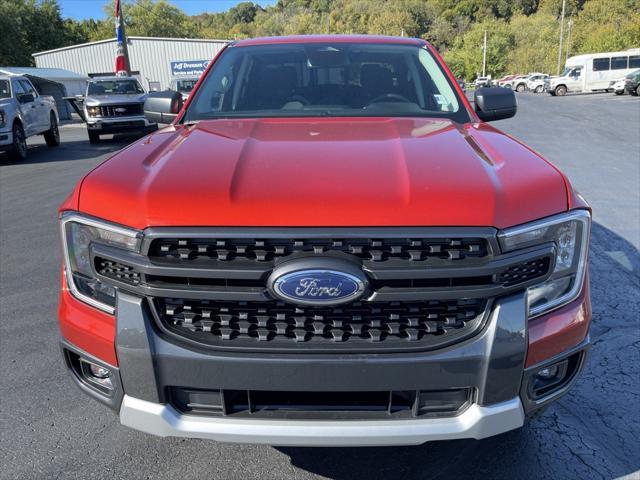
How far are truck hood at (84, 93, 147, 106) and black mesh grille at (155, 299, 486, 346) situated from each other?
14.4m

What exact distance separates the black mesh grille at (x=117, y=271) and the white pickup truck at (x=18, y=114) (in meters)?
11.4

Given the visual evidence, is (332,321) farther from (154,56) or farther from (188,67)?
(154,56)

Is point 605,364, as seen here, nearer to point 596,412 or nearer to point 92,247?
point 596,412

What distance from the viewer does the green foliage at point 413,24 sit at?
4831 centimetres

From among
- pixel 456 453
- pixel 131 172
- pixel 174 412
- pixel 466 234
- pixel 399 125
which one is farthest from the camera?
pixel 399 125

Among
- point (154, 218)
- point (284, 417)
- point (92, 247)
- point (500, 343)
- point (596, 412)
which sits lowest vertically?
point (596, 412)

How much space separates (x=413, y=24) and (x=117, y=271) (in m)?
115

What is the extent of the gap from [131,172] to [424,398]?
135 centimetres

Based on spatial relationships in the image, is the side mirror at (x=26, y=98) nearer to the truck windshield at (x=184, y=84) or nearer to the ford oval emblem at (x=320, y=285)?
the truck windshield at (x=184, y=84)

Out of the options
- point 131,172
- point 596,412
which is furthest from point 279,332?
→ point 596,412

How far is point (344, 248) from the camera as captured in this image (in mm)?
1709

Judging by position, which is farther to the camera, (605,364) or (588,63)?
(588,63)

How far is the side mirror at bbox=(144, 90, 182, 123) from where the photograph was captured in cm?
359

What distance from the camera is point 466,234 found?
5.56 feet
